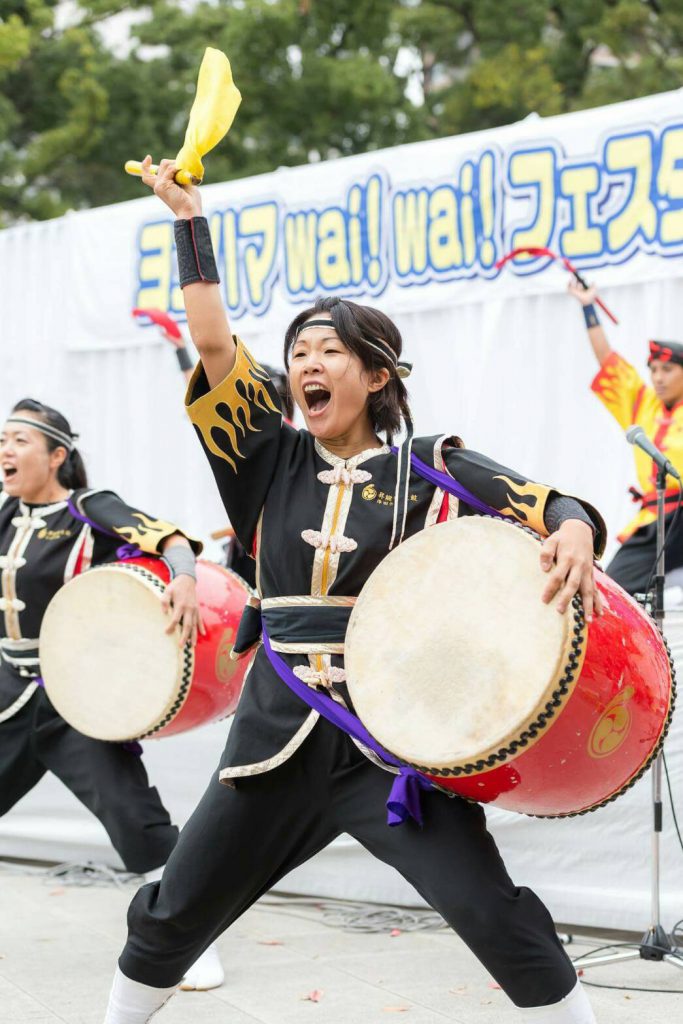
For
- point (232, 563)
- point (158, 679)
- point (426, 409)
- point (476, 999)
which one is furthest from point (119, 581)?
point (426, 409)

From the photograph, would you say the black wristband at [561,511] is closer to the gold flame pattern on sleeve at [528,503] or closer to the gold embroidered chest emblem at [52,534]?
the gold flame pattern on sleeve at [528,503]

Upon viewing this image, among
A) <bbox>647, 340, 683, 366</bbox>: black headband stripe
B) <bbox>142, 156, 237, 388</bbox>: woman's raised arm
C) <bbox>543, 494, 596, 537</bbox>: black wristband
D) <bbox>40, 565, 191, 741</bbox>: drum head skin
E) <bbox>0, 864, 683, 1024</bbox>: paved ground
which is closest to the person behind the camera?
<bbox>543, 494, 596, 537</bbox>: black wristband

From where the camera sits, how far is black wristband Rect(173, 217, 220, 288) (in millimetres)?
2547

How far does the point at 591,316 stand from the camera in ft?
17.3

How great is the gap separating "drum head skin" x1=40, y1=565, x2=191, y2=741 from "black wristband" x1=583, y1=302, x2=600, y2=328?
216cm

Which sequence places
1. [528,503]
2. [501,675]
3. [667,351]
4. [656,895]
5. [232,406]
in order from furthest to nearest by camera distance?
[667,351], [656,895], [232,406], [528,503], [501,675]

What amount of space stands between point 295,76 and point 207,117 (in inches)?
506

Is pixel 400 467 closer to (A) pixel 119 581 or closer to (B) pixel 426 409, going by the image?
(A) pixel 119 581

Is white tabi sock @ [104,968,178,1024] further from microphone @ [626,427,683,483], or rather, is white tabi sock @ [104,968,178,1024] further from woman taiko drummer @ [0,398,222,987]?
microphone @ [626,427,683,483]

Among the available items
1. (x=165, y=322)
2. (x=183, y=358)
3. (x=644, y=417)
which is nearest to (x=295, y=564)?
(x=644, y=417)

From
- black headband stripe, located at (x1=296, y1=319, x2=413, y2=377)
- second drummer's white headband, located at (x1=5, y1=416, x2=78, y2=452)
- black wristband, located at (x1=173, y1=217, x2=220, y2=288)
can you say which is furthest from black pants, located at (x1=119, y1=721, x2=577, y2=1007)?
second drummer's white headband, located at (x1=5, y1=416, x2=78, y2=452)

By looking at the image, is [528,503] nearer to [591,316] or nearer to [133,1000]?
[133,1000]

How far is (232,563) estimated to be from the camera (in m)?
5.08

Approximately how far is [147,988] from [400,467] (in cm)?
109
